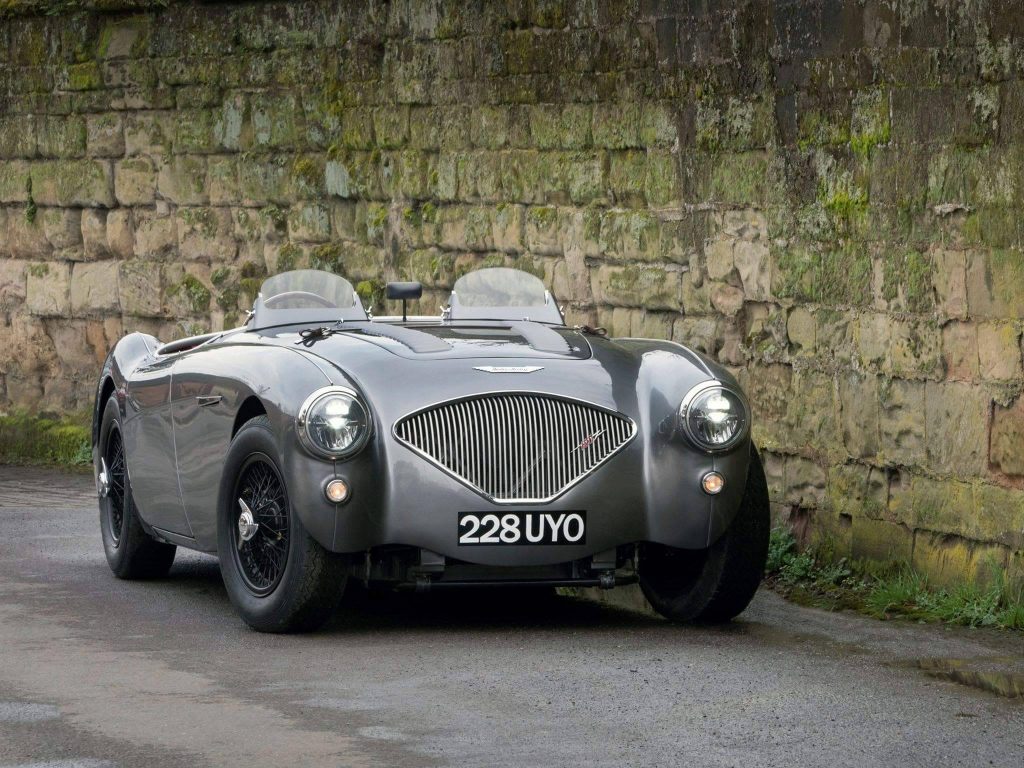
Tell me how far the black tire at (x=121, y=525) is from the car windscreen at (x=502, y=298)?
171cm

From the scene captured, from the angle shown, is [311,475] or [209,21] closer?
[311,475]

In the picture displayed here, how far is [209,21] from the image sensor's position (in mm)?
15438

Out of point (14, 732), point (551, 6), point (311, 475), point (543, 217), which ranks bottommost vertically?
point (14, 732)

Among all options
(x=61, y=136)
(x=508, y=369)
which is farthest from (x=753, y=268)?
(x=61, y=136)

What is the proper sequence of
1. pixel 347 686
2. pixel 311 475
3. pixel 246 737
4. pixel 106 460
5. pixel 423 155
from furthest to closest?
pixel 423 155 < pixel 106 460 < pixel 311 475 < pixel 347 686 < pixel 246 737

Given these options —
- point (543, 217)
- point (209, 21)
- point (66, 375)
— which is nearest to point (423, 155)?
point (543, 217)

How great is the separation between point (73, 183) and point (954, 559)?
379 inches

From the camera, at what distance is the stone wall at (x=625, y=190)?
899 cm

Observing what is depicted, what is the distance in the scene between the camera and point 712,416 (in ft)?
26.3

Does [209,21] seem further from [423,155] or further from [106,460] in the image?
[106,460]

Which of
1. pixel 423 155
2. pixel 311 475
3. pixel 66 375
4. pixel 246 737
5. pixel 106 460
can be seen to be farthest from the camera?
pixel 66 375

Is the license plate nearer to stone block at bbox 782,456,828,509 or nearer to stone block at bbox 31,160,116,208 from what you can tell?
stone block at bbox 782,456,828,509

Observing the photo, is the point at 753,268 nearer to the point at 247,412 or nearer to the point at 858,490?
the point at 858,490

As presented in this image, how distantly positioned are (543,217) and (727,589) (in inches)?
168
